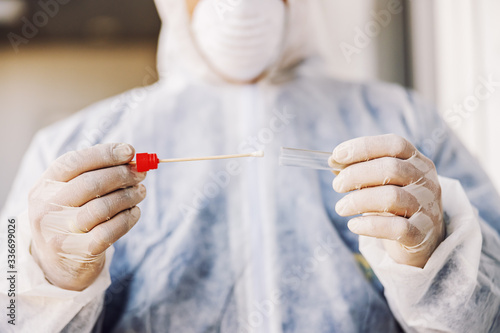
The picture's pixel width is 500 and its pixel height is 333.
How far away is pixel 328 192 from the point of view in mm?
744

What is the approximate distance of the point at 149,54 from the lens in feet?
6.51

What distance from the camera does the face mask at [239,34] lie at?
2.42 ft

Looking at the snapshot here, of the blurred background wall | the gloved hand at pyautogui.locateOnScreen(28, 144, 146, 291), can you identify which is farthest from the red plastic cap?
the blurred background wall

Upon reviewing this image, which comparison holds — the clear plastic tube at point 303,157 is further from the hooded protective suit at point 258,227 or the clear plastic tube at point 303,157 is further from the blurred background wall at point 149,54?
the blurred background wall at point 149,54

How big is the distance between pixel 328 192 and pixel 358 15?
2.81 feet

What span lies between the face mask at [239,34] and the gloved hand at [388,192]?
1.07 feet

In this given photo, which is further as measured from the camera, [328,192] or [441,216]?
[328,192]

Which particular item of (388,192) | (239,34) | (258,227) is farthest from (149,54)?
(388,192)

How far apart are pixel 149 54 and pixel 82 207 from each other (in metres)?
1.60

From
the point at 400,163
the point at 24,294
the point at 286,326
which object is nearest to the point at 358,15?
the point at 400,163

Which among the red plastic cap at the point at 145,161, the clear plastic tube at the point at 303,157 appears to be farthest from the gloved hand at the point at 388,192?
the red plastic cap at the point at 145,161

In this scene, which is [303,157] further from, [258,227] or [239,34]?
[239,34]

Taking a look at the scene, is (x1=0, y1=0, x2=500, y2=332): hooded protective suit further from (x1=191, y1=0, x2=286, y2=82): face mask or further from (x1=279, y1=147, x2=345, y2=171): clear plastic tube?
(x1=279, y1=147, x2=345, y2=171): clear plastic tube

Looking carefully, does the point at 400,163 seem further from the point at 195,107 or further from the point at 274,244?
the point at 195,107
